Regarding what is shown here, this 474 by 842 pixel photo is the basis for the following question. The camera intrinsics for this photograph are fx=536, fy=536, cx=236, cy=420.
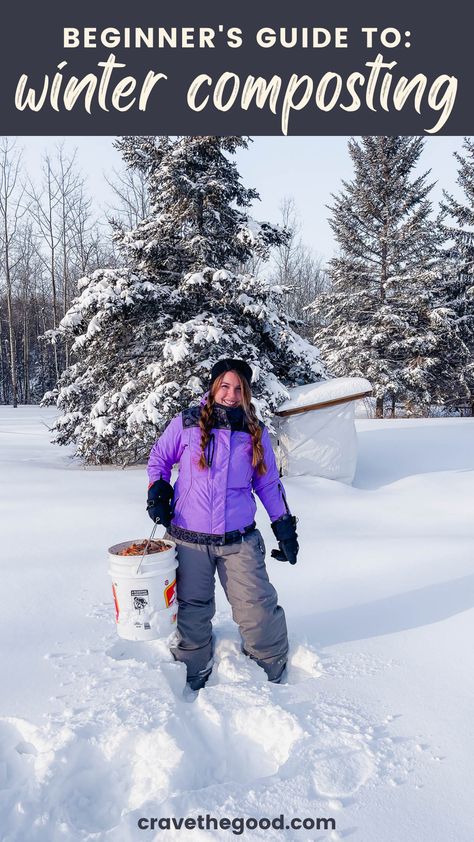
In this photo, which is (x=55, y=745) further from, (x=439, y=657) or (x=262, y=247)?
(x=262, y=247)

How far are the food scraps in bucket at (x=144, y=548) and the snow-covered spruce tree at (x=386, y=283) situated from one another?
18.1 meters

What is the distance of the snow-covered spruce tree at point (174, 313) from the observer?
8.01 metres

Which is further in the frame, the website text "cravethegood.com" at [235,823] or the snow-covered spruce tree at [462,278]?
the snow-covered spruce tree at [462,278]

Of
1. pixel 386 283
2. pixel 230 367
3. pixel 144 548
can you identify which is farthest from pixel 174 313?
pixel 386 283

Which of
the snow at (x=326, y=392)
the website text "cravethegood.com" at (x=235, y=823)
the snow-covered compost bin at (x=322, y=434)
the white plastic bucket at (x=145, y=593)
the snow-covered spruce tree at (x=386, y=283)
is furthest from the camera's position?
the snow-covered spruce tree at (x=386, y=283)

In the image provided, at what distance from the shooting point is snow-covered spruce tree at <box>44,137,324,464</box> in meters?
8.01

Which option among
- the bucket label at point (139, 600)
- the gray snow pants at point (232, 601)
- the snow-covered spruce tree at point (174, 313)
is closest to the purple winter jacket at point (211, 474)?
the gray snow pants at point (232, 601)

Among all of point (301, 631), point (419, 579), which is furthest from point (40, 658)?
A: point (419, 579)

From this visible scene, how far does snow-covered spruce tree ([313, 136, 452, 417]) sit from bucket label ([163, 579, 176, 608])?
18162mm

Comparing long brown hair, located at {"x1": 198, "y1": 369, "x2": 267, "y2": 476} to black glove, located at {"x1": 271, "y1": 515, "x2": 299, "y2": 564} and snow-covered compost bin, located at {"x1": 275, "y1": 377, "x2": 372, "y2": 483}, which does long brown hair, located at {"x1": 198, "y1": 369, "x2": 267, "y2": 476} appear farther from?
snow-covered compost bin, located at {"x1": 275, "y1": 377, "x2": 372, "y2": 483}

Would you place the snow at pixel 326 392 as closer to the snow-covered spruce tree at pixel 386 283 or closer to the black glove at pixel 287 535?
the black glove at pixel 287 535

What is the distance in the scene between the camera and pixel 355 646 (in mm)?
3170

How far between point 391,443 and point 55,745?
32.8 ft

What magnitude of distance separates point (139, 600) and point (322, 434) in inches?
238
